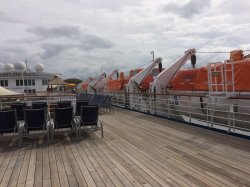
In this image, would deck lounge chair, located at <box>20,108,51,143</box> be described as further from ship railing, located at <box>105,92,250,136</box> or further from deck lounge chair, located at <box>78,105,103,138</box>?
ship railing, located at <box>105,92,250,136</box>

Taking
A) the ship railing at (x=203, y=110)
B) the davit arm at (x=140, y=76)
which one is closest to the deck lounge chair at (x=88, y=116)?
the ship railing at (x=203, y=110)

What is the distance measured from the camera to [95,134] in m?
7.34

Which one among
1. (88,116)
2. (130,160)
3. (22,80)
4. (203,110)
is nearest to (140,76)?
(203,110)

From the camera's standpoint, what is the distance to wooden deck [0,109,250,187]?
395 centimetres

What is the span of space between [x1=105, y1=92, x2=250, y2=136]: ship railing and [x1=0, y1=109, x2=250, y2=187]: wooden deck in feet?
1.89

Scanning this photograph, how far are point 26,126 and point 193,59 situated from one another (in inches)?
274

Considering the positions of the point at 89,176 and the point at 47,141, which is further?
the point at 47,141

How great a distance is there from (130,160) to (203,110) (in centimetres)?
574

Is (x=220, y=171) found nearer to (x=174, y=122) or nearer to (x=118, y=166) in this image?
(x=118, y=166)

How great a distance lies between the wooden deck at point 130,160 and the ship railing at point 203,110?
0.57m

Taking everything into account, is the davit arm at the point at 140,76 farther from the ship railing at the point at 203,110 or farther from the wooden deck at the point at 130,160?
the wooden deck at the point at 130,160

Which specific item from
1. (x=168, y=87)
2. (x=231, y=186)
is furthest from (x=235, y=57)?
(x=231, y=186)

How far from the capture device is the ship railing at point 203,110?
7.20 meters

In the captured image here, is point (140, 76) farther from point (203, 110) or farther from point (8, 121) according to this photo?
point (8, 121)
